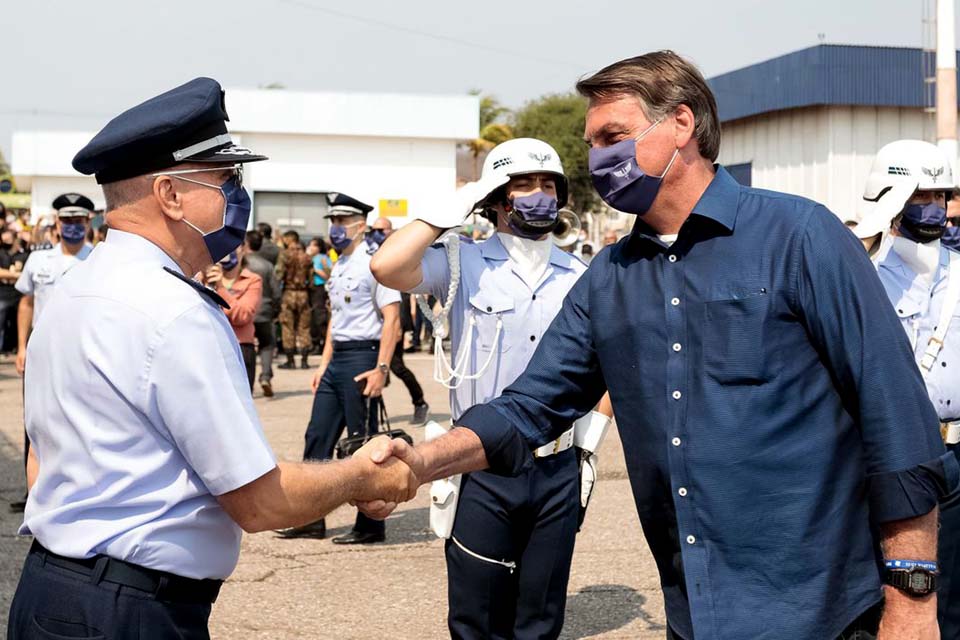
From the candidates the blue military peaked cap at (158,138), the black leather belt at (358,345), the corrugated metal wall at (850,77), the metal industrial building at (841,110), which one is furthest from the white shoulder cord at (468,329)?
the corrugated metal wall at (850,77)

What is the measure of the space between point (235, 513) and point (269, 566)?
16.9 feet

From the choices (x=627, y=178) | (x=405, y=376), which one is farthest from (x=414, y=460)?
(x=405, y=376)

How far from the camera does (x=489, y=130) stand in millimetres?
55531

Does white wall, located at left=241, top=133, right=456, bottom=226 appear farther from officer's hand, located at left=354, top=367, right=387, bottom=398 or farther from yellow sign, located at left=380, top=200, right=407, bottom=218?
officer's hand, located at left=354, top=367, right=387, bottom=398

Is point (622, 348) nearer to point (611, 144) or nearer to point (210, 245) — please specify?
point (611, 144)

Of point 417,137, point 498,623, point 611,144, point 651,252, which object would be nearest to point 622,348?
point 651,252

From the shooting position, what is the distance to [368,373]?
907 centimetres

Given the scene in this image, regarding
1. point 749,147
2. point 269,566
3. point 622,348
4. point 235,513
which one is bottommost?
point 269,566

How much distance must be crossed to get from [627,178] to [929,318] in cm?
262

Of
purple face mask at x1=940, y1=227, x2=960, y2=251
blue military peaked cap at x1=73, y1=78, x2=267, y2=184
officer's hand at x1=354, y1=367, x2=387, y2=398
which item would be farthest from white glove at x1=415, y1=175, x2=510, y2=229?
officer's hand at x1=354, y1=367, x2=387, y2=398

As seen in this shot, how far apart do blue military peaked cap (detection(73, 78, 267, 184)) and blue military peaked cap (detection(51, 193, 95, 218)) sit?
635 cm

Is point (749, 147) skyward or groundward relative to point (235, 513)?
skyward

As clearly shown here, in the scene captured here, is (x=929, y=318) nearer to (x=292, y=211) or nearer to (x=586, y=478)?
(x=586, y=478)

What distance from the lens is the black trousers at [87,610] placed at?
2.88 m
